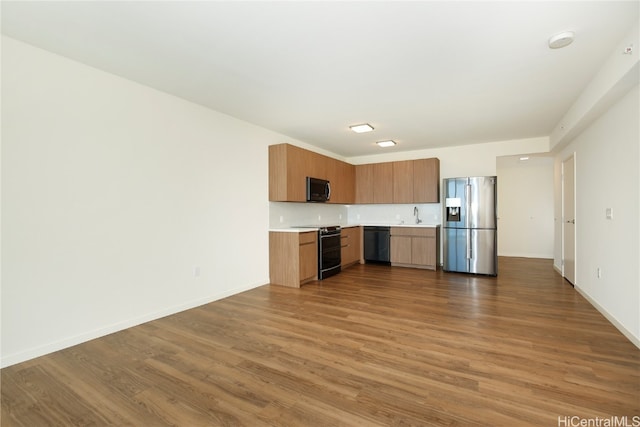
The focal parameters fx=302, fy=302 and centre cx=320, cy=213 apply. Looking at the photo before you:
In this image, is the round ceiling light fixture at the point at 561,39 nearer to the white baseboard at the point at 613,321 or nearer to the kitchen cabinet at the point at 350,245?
the white baseboard at the point at 613,321

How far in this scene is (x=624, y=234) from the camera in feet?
9.60

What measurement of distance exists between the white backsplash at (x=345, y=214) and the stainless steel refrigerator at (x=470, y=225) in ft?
2.52

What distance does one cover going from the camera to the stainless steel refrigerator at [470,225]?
5637 mm

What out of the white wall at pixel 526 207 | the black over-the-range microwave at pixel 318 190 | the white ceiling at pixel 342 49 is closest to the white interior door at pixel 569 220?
the white ceiling at pixel 342 49

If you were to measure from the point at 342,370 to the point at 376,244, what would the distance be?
4.70 metres

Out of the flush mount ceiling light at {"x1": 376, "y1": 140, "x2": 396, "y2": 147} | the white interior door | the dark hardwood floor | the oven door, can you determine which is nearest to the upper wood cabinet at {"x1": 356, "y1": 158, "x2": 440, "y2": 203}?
the flush mount ceiling light at {"x1": 376, "y1": 140, "x2": 396, "y2": 147}

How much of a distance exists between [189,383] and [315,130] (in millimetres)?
4183

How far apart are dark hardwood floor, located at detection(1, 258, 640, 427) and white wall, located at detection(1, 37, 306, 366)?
0.98 feet

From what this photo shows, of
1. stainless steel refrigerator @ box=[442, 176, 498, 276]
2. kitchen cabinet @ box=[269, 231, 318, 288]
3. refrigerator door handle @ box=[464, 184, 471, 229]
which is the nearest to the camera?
kitchen cabinet @ box=[269, 231, 318, 288]

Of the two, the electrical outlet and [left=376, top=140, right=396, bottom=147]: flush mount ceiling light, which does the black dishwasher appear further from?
the electrical outlet

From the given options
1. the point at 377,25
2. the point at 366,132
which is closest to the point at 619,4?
the point at 377,25

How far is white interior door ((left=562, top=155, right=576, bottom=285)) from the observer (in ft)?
15.3

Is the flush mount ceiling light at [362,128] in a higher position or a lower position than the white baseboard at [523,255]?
higher

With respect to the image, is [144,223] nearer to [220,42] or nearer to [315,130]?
[220,42]
